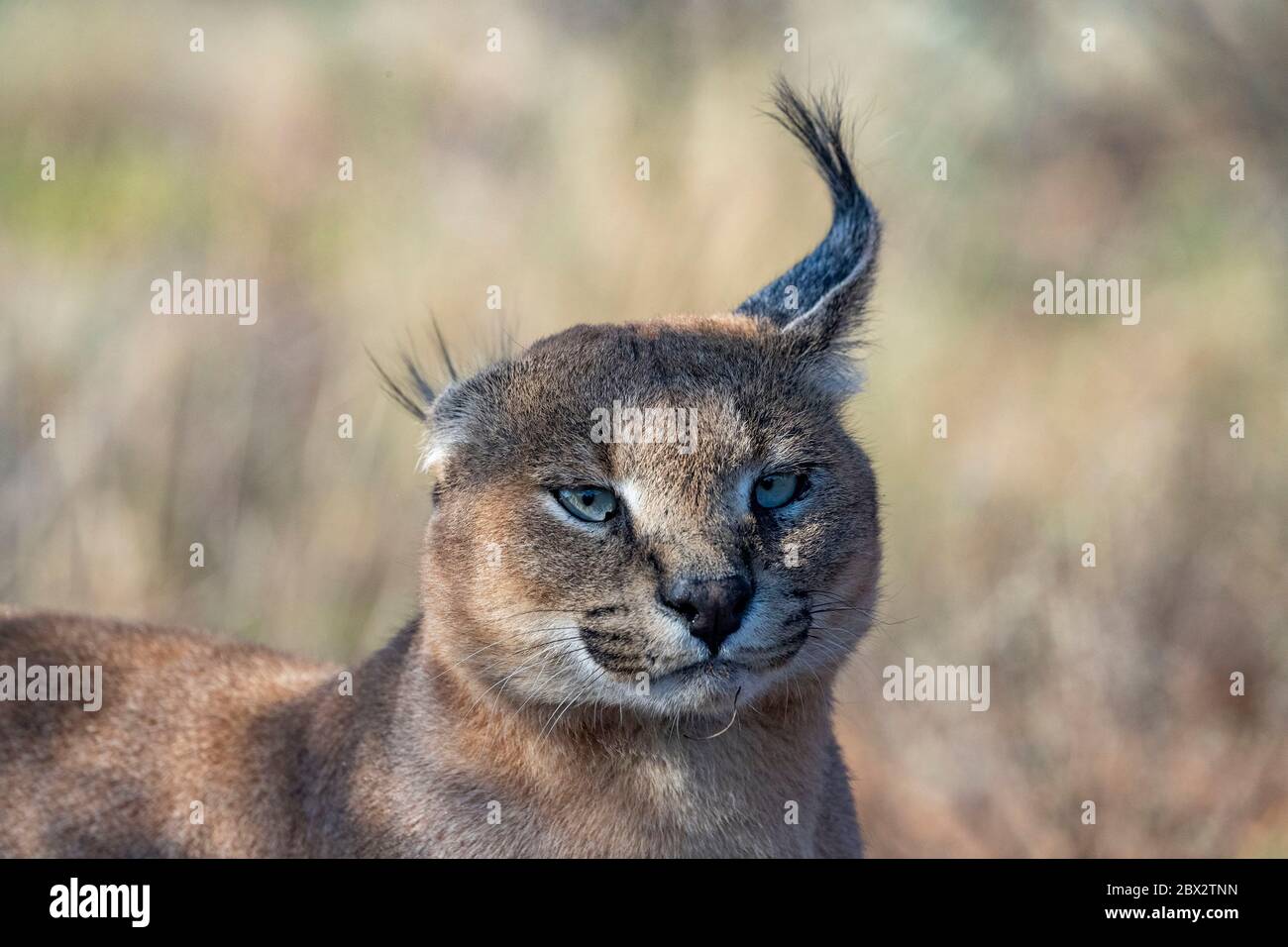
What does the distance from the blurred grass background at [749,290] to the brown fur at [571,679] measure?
14.9 ft

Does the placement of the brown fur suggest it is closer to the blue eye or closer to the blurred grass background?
the blue eye

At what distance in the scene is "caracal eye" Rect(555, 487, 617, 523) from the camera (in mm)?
5211

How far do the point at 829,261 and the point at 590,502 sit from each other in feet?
5.34

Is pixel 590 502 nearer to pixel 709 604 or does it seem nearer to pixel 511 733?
pixel 709 604

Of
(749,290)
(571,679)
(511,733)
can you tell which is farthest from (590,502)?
(749,290)

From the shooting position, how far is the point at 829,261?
20.7 ft

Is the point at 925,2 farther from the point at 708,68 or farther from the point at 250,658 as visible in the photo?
the point at 250,658

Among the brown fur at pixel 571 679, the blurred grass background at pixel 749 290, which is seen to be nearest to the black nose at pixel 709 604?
the brown fur at pixel 571 679

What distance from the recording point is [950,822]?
9.78 meters

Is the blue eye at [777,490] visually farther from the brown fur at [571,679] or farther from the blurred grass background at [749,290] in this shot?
the blurred grass background at [749,290]

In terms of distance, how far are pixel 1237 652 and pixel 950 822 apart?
8.38ft

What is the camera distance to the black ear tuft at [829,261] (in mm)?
6055

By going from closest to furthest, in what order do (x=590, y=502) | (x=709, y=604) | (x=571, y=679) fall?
1. (x=709, y=604)
2. (x=571, y=679)
3. (x=590, y=502)

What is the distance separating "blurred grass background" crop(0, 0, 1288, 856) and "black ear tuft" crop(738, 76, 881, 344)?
169 inches
